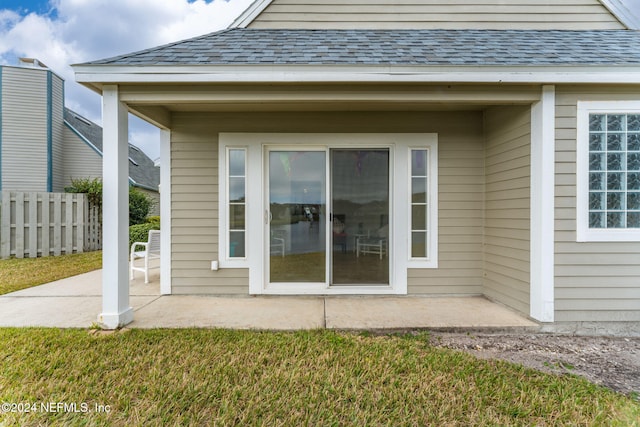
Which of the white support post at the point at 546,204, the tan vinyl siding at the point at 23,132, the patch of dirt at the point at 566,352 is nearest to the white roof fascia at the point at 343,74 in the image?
the white support post at the point at 546,204

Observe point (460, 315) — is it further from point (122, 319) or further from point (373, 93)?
point (122, 319)

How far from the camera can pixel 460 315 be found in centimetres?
378

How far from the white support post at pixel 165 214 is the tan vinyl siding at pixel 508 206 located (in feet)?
14.8

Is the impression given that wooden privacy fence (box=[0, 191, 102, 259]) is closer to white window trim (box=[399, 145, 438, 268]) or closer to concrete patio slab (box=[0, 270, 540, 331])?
concrete patio slab (box=[0, 270, 540, 331])

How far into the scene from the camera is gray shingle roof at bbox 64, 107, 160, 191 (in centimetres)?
1343

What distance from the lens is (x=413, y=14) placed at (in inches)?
192

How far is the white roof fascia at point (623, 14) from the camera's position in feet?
15.1

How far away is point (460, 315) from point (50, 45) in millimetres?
22342

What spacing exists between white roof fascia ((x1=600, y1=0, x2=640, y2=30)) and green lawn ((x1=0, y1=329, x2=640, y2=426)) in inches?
204

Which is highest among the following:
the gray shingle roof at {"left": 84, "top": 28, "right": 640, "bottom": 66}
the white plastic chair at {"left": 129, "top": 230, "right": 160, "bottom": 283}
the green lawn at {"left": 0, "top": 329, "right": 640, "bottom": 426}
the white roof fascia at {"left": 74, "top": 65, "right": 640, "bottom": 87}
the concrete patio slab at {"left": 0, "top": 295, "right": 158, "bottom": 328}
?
the gray shingle roof at {"left": 84, "top": 28, "right": 640, "bottom": 66}

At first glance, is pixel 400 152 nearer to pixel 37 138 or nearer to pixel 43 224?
pixel 43 224

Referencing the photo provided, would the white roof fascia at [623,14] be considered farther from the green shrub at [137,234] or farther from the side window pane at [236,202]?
the green shrub at [137,234]

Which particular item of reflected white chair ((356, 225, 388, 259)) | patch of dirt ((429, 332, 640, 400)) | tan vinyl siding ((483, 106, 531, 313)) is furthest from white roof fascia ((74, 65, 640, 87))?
patch of dirt ((429, 332, 640, 400))

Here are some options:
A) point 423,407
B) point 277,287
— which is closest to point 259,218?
point 277,287
